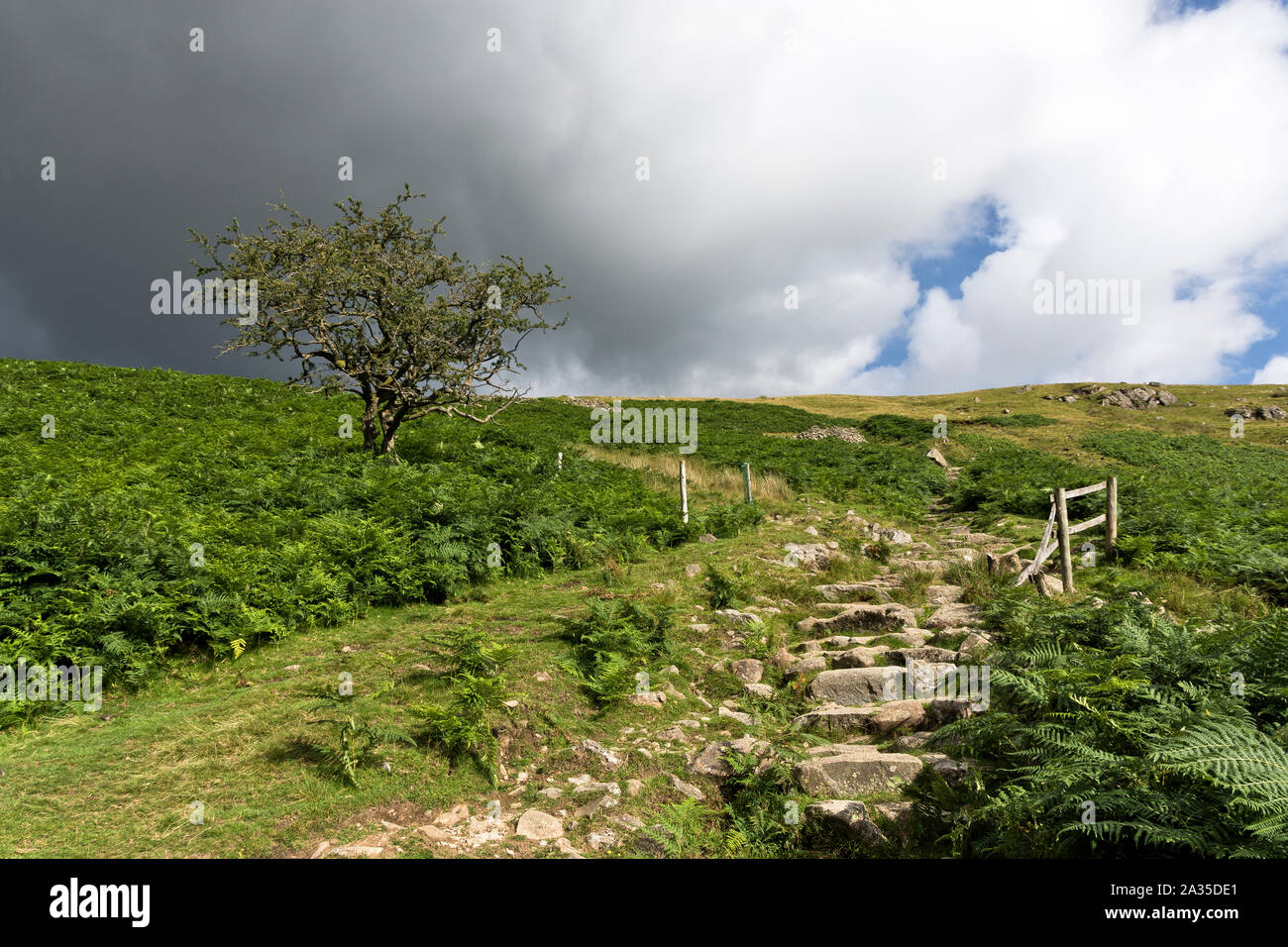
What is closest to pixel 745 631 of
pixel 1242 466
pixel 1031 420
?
pixel 1242 466

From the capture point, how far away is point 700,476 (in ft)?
74.2

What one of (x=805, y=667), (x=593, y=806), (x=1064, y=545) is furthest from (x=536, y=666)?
(x=1064, y=545)

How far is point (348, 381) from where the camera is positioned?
1636 centimetres

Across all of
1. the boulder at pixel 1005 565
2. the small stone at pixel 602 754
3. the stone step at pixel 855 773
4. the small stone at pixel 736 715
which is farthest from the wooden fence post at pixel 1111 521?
the small stone at pixel 602 754

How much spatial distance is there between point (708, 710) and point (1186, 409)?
84.5 meters

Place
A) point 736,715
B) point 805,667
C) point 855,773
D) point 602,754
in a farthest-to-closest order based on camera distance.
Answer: point 805,667 → point 736,715 → point 602,754 → point 855,773

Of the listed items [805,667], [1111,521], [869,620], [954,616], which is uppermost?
[1111,521]

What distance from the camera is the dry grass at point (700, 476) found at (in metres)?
21.4

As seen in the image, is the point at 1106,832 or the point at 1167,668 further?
the point at 1167,668

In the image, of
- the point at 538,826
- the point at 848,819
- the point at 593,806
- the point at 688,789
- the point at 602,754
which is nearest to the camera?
the point at 848,819

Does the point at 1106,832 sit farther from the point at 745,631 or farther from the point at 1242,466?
the point at 1242,466

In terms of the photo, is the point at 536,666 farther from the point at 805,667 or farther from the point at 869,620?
the point at 869,620

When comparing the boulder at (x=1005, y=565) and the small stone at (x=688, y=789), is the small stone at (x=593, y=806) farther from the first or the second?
the boulder at (x=1005, y=565)
